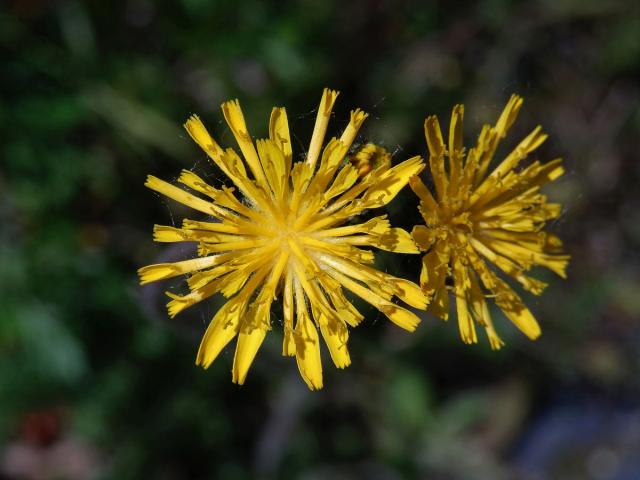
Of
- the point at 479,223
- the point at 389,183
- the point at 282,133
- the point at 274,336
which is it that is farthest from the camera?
the point at 274,336

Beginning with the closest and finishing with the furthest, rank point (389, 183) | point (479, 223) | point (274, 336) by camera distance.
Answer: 1. point (389, 183)
2. point (479, 223)
3. point (274, 336)

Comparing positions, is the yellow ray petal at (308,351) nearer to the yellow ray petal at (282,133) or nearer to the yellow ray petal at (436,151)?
the yellow ray petal at (282,133)

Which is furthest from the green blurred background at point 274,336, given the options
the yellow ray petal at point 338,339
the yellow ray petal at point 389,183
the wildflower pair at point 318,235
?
the yellow ray petal at point 389,183

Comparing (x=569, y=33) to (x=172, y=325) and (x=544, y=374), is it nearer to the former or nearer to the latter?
(x=544, y=374)

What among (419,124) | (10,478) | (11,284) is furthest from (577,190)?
(10,478)

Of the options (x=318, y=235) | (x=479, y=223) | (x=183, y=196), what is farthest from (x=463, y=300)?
(x=183, y=196)

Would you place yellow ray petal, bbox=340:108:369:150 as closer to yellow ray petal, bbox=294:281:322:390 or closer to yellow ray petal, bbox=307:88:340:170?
yellow ray petal, bbox=307:88:340:170

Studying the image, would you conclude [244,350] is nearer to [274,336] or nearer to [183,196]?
[183,196]

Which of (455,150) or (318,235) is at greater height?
(455,150)
